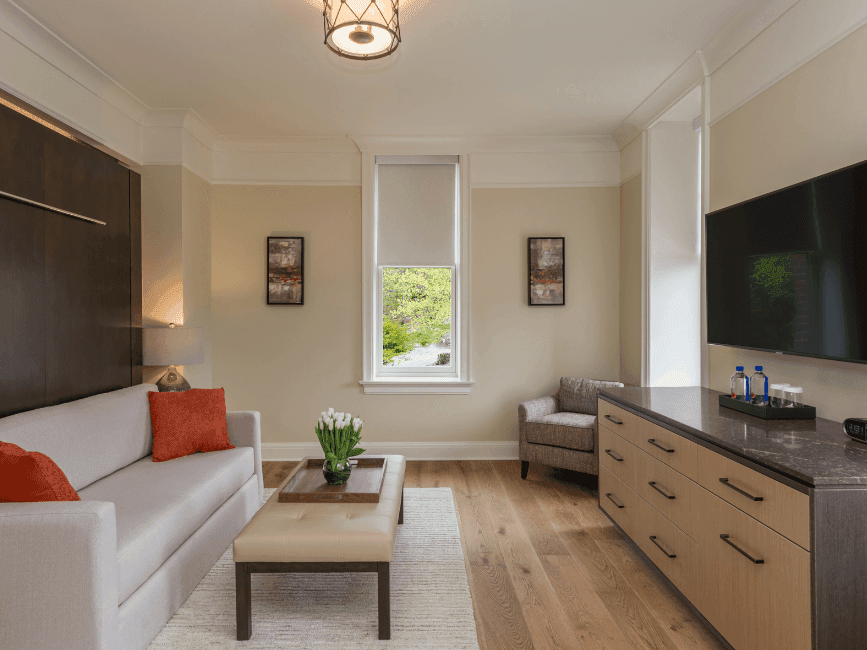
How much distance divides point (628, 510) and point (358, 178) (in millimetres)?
3416

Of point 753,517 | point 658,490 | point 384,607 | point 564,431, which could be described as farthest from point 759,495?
point 564,431

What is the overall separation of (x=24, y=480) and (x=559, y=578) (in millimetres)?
2246

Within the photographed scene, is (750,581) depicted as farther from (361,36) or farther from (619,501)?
(361,36)

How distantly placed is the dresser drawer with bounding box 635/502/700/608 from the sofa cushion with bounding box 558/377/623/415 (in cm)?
168

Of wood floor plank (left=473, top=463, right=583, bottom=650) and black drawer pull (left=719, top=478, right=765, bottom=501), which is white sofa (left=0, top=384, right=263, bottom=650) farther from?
black drawer pull (left=719, top=478, right=765, bottom=501)

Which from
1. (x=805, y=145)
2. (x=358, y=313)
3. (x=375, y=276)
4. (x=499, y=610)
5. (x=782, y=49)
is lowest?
(x=499, y=610)

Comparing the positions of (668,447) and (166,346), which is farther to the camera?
(166,346)

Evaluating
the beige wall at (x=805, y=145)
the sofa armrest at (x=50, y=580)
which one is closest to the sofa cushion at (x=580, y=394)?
the beige wall at (x=805, y=145)

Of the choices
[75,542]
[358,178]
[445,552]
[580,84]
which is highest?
[580,84]

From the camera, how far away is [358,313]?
4.63m

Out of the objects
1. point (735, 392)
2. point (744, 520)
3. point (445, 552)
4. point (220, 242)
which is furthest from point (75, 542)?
point (220, 242)

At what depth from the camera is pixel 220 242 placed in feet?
15.1

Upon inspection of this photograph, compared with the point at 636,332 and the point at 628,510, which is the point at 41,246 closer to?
the point at 628,510

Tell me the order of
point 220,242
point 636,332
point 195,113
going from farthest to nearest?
point 220,242
point 636,332
point 195,113
